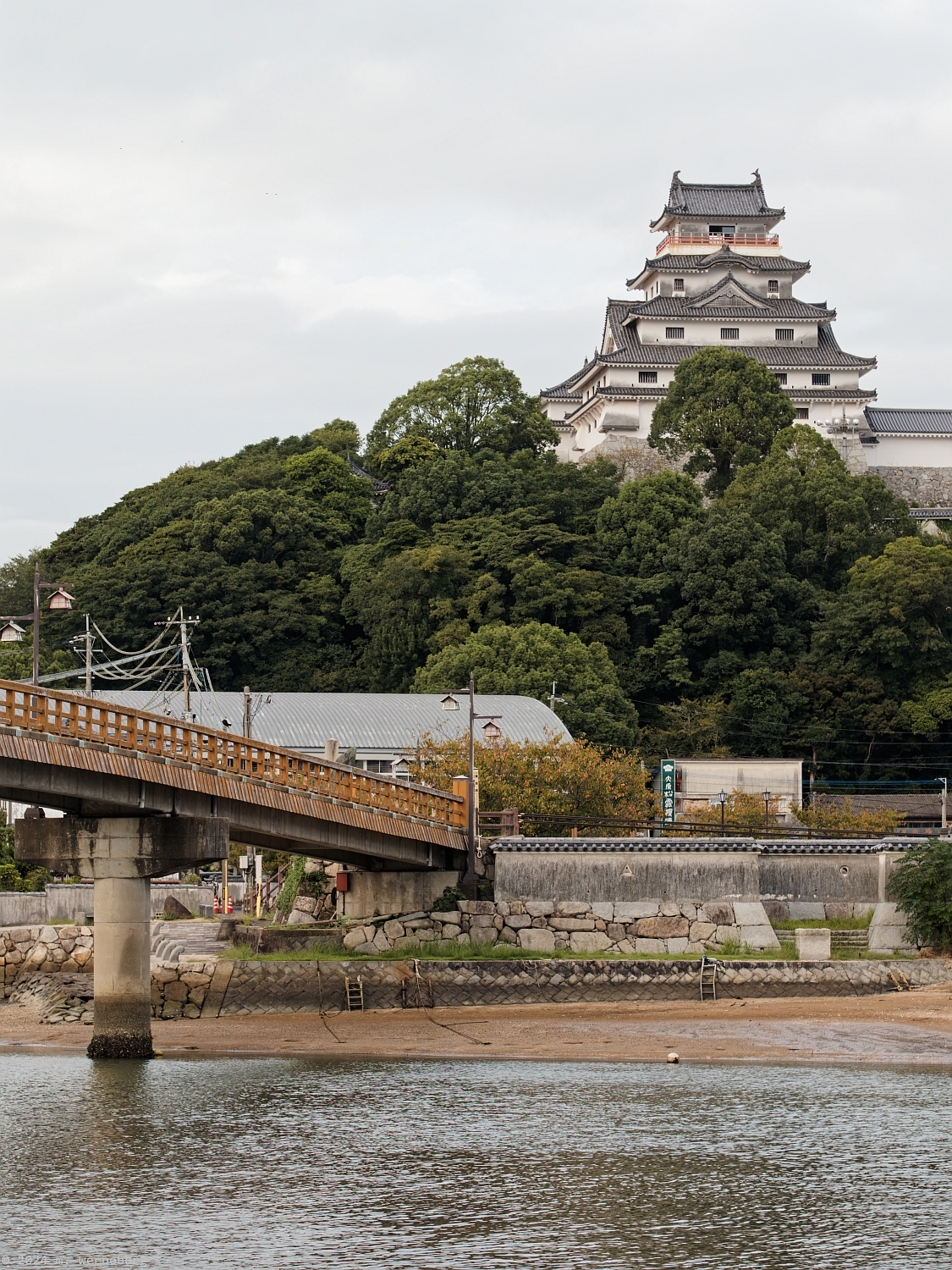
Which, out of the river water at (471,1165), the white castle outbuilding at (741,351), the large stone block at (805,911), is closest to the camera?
the river water at (471,1165)

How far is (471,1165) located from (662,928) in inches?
571

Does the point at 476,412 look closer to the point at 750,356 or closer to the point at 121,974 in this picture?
the point at 750,356

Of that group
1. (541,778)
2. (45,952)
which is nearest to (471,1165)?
(45,952)

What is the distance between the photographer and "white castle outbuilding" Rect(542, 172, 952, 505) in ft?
308

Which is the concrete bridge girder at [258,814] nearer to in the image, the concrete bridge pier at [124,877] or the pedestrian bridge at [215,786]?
the pedestrian bridge at [215,786]

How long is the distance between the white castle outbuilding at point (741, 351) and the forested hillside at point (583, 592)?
8.11 meters

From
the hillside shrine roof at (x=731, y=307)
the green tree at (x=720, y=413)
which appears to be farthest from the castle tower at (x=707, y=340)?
the green tree at (x=720, y=413)

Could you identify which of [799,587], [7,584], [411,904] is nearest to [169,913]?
[411,904]

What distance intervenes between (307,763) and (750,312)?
70.9m

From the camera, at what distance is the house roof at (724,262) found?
9950cm

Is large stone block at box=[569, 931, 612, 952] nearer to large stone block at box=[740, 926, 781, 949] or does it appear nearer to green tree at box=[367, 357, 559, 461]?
large stone block at box=[740, 926, 781, 949]

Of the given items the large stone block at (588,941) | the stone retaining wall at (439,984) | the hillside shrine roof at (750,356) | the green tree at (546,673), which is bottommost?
the stone retaining wall at (439,984)

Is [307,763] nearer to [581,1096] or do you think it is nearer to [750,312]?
[581,1096]

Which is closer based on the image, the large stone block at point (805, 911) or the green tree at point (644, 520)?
the large stone block at point (805, 911)
